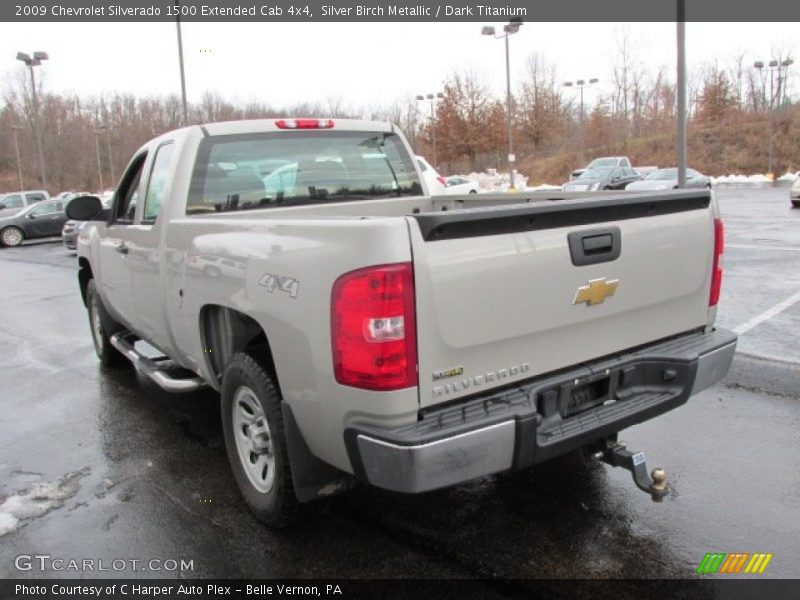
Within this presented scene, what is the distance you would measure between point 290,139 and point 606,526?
3.14 meters

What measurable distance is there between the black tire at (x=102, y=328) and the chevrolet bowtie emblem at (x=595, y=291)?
15.4 feet

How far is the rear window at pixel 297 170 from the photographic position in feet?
14.1

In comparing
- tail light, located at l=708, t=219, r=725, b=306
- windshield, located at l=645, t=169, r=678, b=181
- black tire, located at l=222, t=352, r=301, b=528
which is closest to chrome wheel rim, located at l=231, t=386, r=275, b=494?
black tire, located at l=222, t=352, r=301, b=528

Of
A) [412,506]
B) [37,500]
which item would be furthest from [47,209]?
[412,506]

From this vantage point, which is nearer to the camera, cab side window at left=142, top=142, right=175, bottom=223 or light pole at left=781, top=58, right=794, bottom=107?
cab side window at left=142, top=142, right=175, bottom=223

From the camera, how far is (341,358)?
261 cm

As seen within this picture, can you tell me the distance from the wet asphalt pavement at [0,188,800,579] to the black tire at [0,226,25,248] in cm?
2178

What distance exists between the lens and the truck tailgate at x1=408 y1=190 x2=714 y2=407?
2.57m

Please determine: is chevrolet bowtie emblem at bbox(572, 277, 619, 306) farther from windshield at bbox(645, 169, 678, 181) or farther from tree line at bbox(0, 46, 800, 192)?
A: tree line at bbox(0, 46, 800, 192)

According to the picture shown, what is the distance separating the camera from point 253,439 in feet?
11.4

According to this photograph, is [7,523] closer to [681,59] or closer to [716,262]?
[716,262]

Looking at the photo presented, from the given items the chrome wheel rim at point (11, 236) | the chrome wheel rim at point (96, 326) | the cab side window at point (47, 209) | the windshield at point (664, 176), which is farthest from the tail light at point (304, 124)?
the windshield at point (664, 176)

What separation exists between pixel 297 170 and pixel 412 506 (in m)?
2.35

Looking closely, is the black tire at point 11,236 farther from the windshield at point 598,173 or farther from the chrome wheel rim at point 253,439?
the chrome wheel rim at point 253,439
